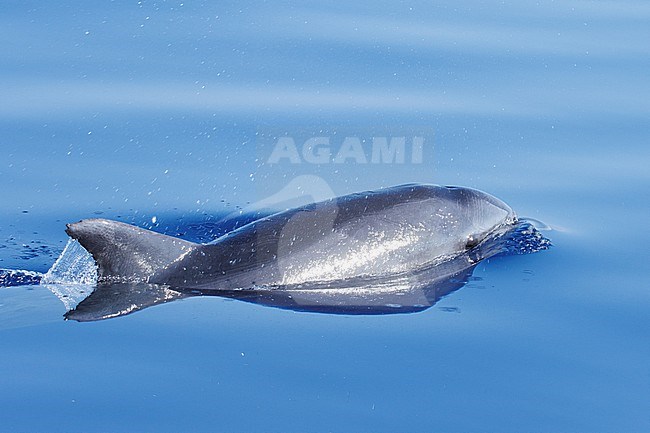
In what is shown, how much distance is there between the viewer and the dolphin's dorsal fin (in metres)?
7.94

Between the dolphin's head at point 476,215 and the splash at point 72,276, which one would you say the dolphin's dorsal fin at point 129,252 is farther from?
the dolphin's head at point 476,215

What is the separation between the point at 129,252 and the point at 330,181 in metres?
2.83

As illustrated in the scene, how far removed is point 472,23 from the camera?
15172mm

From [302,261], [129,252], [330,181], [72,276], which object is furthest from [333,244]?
[330,181]

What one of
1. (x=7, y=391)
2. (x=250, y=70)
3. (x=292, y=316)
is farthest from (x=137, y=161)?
(x=7, y=391)

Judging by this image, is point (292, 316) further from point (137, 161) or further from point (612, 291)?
point (137, 161)

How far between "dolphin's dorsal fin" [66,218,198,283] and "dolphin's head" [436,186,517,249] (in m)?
2.23

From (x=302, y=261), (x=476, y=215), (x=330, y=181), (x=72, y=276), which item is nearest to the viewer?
(x=302, y=261)

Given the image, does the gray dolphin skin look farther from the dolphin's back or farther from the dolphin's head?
the dolphin's head

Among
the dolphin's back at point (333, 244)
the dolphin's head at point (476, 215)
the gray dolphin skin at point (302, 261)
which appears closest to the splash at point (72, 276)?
the gray dolphin skin at point (302, 261)

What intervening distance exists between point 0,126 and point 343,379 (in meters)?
6.19

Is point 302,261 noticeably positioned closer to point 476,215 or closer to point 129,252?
point 129,252

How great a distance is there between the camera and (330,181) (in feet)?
34.1

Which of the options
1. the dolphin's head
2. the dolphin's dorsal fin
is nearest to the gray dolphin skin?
the dolphin's dorsal fin
